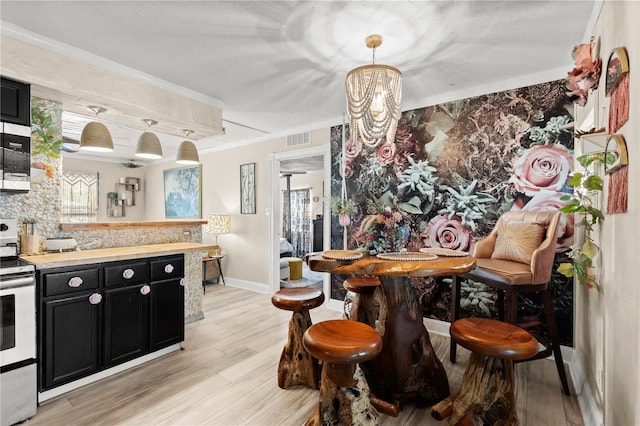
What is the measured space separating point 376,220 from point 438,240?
4.47ft

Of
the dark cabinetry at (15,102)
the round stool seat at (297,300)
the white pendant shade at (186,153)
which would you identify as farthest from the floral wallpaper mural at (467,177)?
the dark cabinetry at (15,102)

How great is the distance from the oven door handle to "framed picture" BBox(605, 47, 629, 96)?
328 centimetres

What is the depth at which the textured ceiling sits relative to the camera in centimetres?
186

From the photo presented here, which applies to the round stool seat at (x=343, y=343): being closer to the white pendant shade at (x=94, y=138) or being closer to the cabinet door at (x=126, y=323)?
the cabinet door at (x=126, y=323)

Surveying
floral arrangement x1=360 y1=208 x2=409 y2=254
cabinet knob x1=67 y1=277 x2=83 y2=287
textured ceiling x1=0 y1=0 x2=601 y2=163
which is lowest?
cabinet knob x1=67 y1=277 x2=83 y2=287

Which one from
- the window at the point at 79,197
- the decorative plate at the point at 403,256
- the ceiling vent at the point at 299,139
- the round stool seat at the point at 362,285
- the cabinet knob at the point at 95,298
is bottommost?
the cabinet knob at the point at 95,298

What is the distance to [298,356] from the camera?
91.2 inches

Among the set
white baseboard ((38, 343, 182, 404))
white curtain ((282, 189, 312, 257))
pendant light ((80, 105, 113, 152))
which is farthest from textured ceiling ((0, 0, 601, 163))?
white curtain ((282, 189, 312, 257))

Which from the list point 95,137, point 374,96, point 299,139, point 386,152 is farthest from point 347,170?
point 95,137

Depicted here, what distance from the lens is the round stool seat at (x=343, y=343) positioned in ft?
4.89

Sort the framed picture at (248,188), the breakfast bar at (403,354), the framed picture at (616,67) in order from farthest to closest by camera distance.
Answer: the framed picture at (248,188)
the breakfast bar at (403,354)
the framed picture at (616,67)

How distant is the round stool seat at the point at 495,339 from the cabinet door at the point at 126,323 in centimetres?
238

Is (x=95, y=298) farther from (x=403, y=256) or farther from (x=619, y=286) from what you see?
(x=619, y=286)

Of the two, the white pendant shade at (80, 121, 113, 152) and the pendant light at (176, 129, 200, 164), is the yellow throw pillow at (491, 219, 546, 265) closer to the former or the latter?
the pendant light at (176, 129, 200, 164)
